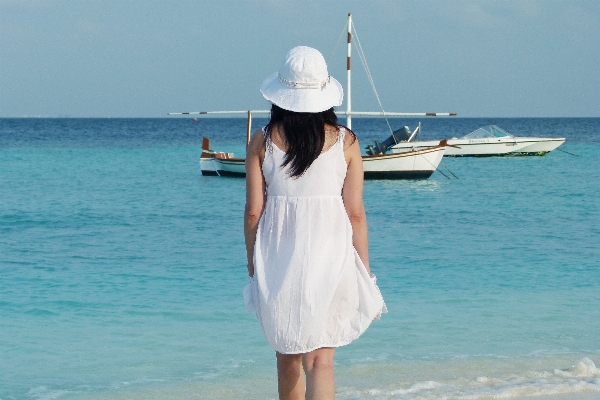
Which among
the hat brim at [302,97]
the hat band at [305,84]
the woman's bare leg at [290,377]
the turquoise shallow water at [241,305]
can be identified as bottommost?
the turquoise shallow water at [241,305]

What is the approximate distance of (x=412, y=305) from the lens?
309 inches

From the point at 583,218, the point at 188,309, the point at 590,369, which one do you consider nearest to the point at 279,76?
the point at 590,369

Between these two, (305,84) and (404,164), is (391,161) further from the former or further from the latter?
(305,84)

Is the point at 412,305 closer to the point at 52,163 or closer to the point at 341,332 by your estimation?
the point at 341,332

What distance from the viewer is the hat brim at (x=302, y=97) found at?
9.88ft

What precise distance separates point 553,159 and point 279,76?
3521 centimetres

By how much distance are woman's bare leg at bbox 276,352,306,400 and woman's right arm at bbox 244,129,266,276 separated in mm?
446

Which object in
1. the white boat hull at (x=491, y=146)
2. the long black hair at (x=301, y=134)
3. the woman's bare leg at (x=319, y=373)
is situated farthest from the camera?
the white boat hull at (x=491, y=146)

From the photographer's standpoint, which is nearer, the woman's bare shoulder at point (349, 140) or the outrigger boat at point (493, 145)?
the woman's bare shoulder at point (349, 140)

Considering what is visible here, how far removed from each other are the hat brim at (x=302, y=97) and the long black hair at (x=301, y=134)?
0.04 meters

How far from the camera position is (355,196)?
3.10 metres

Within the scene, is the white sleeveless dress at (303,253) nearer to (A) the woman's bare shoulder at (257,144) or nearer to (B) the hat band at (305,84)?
(A) the woman's bare shoulder at (257,144)

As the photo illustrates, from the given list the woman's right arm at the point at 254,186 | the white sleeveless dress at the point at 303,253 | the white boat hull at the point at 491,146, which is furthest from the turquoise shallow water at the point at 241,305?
the white boat hull at the point at 491,146

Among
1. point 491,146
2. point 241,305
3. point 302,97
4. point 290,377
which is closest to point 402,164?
point 491,146
